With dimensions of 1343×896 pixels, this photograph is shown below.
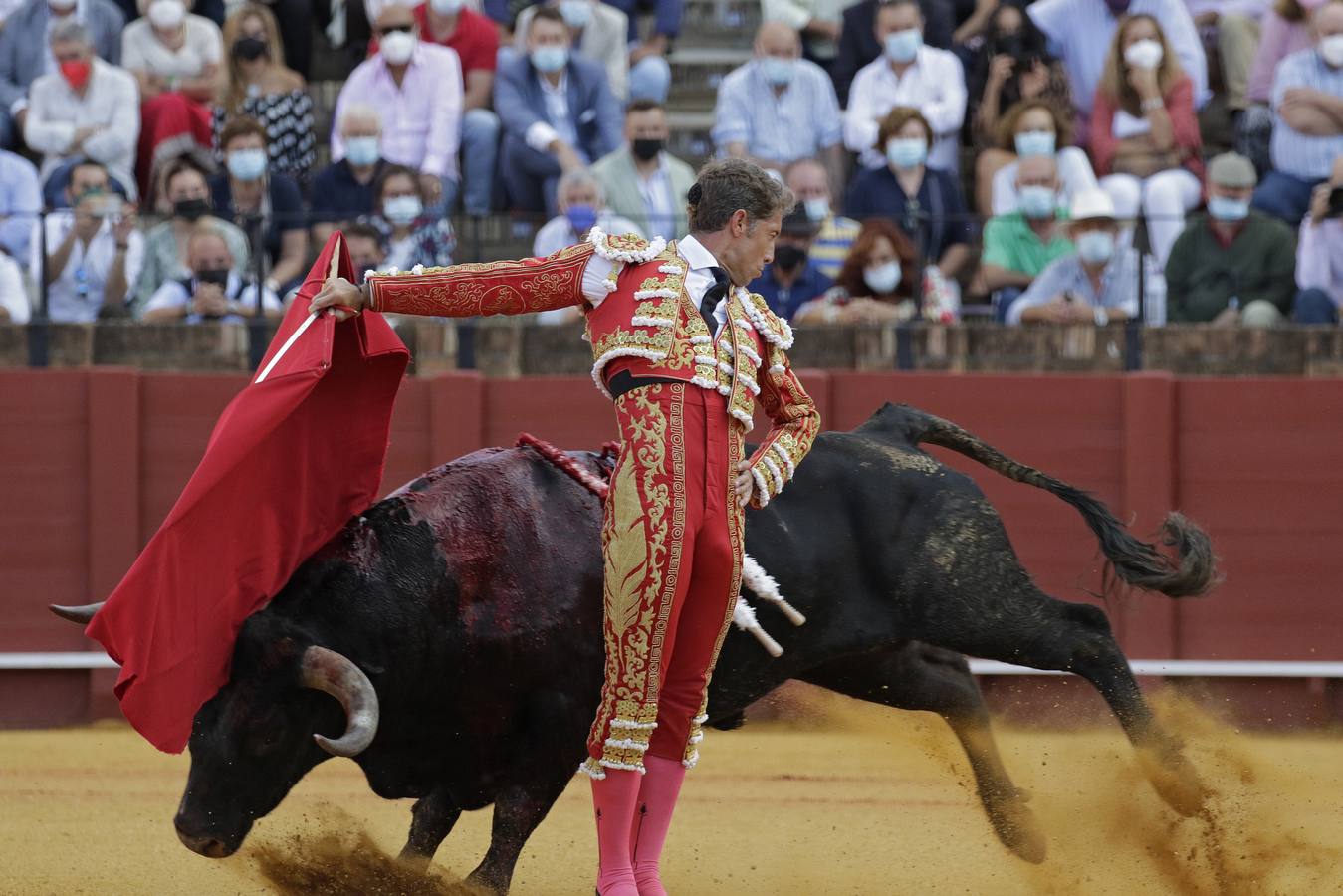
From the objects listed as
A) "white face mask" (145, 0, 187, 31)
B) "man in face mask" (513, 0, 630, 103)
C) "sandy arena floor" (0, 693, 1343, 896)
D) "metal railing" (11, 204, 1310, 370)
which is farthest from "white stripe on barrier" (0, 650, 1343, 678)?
"man in face mask" (513, 0, 630, 103)

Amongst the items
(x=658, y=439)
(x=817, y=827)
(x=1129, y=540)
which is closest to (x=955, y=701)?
(x=1129, y=540)

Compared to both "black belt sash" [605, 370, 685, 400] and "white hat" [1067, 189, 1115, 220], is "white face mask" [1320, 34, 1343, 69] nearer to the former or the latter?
"white hat" [1067, 189, 1115, 220]

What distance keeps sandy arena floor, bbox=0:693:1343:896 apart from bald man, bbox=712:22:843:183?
2505mm

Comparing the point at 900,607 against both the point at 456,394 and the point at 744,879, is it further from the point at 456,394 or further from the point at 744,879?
the point at 456,394

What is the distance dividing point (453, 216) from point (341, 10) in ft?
8.58

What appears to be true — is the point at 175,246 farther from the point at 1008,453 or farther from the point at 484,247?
the point at 1008,453

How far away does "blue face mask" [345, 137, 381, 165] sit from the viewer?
26.1 ft

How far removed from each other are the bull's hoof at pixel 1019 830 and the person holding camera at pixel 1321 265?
2.99 m

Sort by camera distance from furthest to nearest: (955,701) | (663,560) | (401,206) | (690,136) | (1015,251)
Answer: (690,136), (401,206), (1015,251), (955,701), (663,560)

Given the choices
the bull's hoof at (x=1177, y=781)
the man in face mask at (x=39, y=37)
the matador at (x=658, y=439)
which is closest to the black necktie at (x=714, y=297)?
the matador at (x=658, y=439)

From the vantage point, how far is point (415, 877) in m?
4.11

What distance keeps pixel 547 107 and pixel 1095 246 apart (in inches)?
98.1

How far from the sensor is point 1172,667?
281 inches

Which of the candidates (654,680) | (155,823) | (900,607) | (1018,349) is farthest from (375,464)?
(1018,349)
